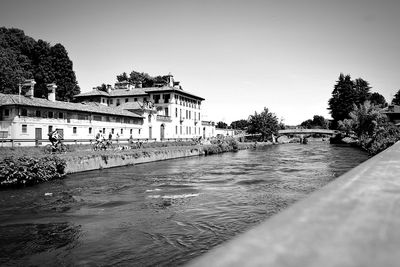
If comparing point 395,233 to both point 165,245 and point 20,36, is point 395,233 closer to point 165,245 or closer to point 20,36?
point 165,245

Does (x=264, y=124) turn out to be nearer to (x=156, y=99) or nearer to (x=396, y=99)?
(x=156, y=99)

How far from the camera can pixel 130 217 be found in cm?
1105

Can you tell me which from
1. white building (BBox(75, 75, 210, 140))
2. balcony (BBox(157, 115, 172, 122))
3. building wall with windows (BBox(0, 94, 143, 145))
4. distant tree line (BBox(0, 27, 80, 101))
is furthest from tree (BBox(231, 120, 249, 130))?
building wall with windows (BBox(0, 94, 143, 145))

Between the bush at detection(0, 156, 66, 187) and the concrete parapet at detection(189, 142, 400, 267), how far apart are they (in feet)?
61.5

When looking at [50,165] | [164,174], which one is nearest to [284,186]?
[164,174]

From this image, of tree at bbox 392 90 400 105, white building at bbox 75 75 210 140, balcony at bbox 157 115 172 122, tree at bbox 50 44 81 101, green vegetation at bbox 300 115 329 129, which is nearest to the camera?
white building at bbox 75 75 210 140

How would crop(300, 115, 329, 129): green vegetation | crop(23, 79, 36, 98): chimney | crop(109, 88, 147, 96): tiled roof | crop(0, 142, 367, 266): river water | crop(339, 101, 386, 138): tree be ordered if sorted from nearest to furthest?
crop(0, 142, 367, 266): river water < crop(23, 79, 36, 98): chimney < crop(339, 101, 386, 138): tree < crop(109, 88, 147, 96): tiled roof < crop(300, 115, 329, 129): green vegetation

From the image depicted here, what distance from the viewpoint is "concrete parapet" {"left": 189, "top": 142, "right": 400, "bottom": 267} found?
0.50 meters

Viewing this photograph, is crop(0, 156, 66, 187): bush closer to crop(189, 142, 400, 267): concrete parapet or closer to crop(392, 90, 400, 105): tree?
crop(189, 142, 400, 267): concrete parapet

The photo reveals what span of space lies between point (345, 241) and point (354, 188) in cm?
36

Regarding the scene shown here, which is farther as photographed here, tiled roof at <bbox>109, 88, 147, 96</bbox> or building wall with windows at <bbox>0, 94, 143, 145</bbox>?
tiled roof at <bbox>109, 88, 147, 96</bbox>

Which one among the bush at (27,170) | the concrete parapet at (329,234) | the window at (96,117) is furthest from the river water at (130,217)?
the window at (96,117)

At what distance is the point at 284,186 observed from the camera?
54.8 feet

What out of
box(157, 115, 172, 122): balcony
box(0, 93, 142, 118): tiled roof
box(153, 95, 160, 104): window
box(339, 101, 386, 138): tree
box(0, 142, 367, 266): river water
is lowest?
box(0, 142, 367, 266): river water
